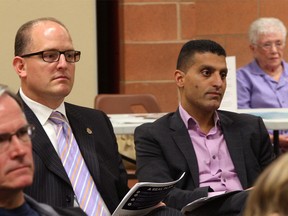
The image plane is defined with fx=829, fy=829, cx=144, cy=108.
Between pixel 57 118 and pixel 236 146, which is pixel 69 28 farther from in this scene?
pixel 57 118

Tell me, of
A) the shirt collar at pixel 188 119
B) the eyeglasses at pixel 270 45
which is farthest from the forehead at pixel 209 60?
the eyeglasses at pixel 270 45

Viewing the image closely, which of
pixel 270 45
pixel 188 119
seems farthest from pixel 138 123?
pixel 270 45

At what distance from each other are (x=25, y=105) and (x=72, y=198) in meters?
0.44

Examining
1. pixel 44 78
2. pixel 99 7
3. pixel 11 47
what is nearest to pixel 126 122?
pixel 44 78

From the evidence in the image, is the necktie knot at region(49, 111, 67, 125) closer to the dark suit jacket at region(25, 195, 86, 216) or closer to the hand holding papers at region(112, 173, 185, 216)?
the hand holding papers at region(112, 173, 185, 216)

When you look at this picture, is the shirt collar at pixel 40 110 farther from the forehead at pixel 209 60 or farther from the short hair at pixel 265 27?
the short hair at pixel 265 27

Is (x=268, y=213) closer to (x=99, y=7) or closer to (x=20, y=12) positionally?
(x=20, y=12)

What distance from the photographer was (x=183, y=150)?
12.6 feet

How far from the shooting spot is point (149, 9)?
21.5ft

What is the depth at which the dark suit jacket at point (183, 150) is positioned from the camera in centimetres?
378

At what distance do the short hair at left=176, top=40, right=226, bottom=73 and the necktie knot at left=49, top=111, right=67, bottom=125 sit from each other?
880 mm

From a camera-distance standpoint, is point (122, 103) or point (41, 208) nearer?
point (41, 208)

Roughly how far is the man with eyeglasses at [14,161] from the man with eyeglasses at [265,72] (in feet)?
12.1

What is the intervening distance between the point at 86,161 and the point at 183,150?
1.91 ft
